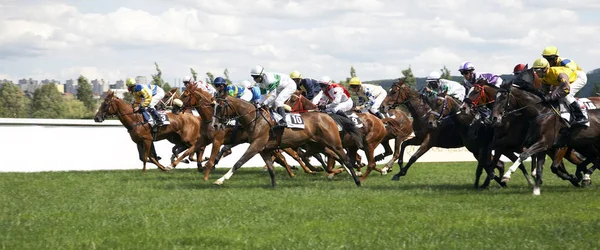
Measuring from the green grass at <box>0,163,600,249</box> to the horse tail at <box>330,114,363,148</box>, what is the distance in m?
1.01

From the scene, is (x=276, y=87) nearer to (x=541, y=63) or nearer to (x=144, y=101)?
(x=541, y=63)

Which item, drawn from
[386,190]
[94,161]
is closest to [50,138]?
[94,161]

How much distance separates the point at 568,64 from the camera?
1380 cm

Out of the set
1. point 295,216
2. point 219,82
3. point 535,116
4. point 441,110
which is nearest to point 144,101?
point 219,82

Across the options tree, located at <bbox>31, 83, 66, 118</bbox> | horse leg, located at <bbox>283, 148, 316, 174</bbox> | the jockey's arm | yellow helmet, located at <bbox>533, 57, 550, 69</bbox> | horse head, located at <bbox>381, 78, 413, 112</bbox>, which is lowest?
tree, located at <bbox>31, 83, 66, 118</bbox>

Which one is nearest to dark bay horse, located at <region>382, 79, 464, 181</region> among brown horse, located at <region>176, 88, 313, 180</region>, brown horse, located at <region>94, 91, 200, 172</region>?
brown horse, located at <region>176, 88, 313, 180</region>

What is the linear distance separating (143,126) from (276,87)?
19.5 ft

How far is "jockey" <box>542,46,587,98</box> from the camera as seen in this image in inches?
530

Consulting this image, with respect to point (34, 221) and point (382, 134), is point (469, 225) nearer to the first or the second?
point (34, 221)

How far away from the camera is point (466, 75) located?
1577 centimetres

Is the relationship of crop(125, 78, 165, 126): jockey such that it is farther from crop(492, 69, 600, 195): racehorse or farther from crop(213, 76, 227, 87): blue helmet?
→ crop(492, 69, 600, 195): racehorse

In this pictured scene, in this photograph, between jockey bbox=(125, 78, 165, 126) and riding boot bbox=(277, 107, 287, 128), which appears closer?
riding boot bbox=(277, 107, 287, 128)

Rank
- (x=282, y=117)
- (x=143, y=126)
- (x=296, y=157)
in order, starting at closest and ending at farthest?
(x=282, y=117) < (x=296, y=157) < (x=143, y=126)

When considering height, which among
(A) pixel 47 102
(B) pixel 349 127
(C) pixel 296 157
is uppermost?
(B) pixel 349 127
